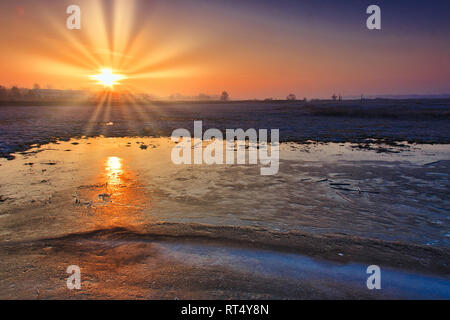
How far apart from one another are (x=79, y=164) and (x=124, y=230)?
22.1ft

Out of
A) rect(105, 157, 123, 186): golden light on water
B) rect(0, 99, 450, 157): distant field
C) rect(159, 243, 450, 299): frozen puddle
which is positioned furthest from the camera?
rect(0, 99, 450, 157): distant field

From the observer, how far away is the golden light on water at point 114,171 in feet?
28.1

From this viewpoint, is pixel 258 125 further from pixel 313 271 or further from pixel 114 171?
pixel 313 271

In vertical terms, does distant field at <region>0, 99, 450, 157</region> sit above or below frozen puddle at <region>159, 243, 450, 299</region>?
above

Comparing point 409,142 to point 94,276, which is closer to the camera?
point 94,276

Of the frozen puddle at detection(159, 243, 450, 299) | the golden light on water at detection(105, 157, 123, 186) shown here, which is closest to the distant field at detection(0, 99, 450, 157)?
the golden light on water at detection(105, 157, 123, 186)

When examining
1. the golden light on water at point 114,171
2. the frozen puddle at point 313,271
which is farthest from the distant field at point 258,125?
the frozen puddle at point 313,271

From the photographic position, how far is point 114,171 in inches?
388

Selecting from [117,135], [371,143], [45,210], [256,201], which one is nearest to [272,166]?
[256,201]

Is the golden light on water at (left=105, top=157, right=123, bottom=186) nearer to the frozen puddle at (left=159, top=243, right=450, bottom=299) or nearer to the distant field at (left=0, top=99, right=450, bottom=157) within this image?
the frozen puddle at (left=159, top=243, right=450, bottom=299)

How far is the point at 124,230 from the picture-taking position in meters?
5.30

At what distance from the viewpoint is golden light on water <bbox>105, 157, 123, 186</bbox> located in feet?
28.1

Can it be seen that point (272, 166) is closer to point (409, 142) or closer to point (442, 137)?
point (409, 142)

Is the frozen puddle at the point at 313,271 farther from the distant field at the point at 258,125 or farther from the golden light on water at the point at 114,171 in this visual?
the distant field at the point at 258,125
